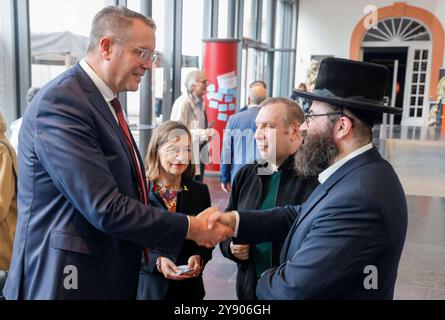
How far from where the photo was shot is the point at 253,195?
2061 mm

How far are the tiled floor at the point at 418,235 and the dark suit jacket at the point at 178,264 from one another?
3.43 feet

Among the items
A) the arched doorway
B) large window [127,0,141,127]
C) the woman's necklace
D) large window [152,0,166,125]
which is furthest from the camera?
the arched doorway

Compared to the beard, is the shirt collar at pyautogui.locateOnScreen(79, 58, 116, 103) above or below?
above

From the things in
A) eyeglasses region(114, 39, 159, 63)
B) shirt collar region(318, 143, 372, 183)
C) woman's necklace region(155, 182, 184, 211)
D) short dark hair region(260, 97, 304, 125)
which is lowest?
woman's necklace region(155, 182, 184, 211)

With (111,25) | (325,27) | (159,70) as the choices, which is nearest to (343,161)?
(111,25)

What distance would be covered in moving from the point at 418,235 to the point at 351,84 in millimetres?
3634

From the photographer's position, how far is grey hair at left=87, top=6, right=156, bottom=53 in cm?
153

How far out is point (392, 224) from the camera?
1275mm

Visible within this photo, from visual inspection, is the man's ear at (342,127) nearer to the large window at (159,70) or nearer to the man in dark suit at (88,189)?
the man in dark suit at (88,189)

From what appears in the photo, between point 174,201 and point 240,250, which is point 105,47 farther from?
point 240,250

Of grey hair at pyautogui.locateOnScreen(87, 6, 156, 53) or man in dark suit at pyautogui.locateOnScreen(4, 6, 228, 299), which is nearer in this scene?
man in dark suit at pyautogui.locateOnScreen(4, 6, 228, 299)

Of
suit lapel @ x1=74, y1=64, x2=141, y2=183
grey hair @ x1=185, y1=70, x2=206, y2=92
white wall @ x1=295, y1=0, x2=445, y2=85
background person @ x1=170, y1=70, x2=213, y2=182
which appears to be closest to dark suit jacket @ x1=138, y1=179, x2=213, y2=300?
suit lapel @ x1=74, y1=64, x2=141, y2=183

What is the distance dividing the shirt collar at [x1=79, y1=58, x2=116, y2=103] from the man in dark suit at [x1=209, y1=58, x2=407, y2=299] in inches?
26.2

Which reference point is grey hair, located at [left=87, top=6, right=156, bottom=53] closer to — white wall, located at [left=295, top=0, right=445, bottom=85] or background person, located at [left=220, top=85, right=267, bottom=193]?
background person, located at [left=220, top=85, right=267, bottom=193]
